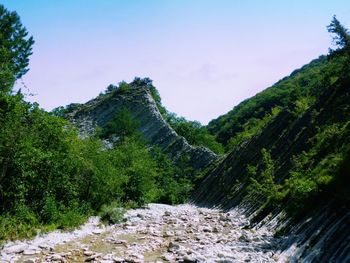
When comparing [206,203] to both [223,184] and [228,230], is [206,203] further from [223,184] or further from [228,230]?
[228,230]

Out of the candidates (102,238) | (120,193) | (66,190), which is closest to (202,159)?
(120,193)

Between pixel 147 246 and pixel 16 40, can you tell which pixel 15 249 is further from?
pixel 16 40

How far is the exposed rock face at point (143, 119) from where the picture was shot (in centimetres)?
7000

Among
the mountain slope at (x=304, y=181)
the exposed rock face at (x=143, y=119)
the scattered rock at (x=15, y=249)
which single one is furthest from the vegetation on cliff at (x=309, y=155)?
the exposed rock face at (x=143, y=119)

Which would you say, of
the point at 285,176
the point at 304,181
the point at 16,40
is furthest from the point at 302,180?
the point at 16,40

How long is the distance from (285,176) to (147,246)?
1196cm

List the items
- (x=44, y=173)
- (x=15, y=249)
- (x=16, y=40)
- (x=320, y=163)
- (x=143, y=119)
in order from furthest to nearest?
(x=143, y=119)
(x=16, y=40)
(x=44, y=173)
(x=320, y=163)
(x=15, y=249)

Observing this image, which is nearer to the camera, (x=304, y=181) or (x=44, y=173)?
(x=304, y=181)

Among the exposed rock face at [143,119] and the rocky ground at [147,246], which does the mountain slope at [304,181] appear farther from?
the exposed rock face at [143,119]

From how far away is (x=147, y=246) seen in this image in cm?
1550

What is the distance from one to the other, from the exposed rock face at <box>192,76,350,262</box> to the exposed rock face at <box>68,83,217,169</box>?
2077cm

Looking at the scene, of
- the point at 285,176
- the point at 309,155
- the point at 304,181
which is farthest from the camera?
the point at 285,176

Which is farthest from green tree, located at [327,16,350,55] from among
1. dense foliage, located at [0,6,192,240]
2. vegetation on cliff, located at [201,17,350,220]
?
dense foliage, located at [0,6,192,240]

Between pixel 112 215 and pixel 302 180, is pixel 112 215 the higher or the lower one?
the lower one
